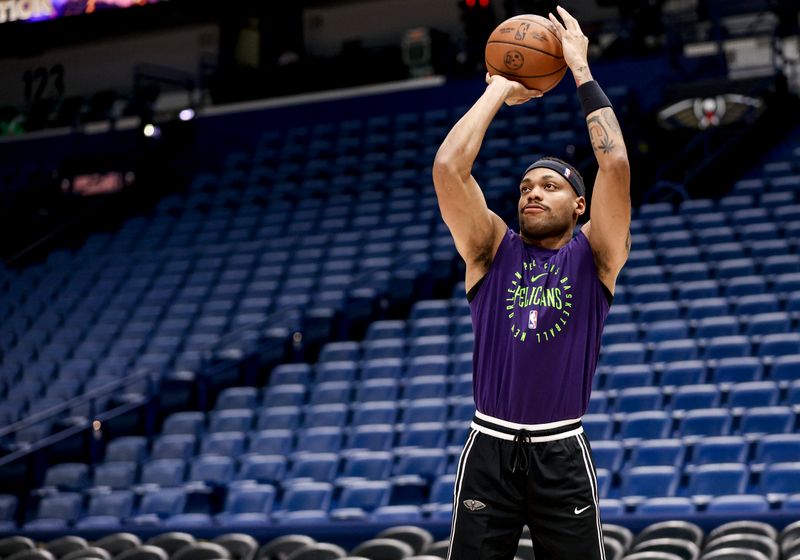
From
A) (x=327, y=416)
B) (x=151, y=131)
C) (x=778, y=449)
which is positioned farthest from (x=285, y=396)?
(x=151, y=131)

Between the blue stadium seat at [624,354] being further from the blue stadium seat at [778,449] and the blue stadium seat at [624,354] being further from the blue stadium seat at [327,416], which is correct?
the blue stadium seat at [327,416]

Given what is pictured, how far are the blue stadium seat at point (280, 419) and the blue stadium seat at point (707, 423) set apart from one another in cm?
345

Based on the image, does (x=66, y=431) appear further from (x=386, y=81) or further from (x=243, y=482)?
(x=386, y=81)

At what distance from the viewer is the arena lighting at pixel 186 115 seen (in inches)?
730

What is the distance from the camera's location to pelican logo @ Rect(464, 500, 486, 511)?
137 inches

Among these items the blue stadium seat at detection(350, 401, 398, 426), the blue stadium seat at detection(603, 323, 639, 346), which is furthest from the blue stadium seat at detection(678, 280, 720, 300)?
the blue stadium seat at detection(350, 401, 398, 426)

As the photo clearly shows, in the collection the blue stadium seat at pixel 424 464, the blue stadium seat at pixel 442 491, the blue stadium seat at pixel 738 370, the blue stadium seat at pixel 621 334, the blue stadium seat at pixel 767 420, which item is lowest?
the blue stadium seat at pixel 442 491

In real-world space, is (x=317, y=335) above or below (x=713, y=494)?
above

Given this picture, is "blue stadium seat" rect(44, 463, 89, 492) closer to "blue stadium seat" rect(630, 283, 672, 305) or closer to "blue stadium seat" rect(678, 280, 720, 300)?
"blue stadium seat" rect(630, 283, 672, 305)

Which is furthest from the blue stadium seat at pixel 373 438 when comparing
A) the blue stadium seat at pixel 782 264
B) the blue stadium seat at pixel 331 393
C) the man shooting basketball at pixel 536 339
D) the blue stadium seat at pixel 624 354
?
the man shooting basketball at pixel 536 339

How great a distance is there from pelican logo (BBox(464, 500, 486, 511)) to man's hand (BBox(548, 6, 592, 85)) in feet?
4.28

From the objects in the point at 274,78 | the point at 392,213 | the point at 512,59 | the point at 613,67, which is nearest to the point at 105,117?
the point at 274,78

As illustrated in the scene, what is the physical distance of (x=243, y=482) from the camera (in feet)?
31.8

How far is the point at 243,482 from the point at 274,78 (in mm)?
9785
